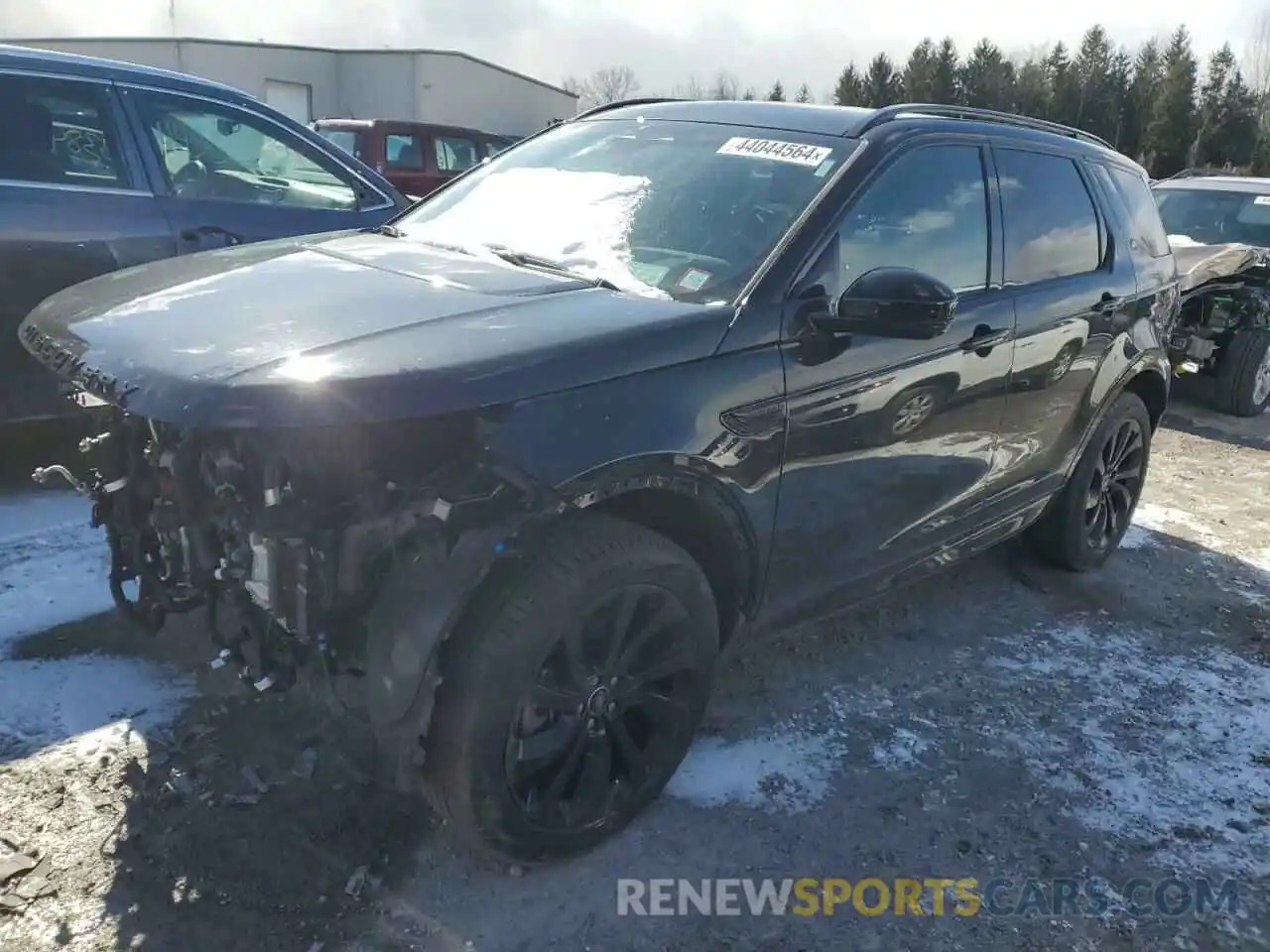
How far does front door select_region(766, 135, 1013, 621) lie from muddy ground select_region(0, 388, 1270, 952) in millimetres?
535

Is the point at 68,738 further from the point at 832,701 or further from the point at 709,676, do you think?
the point at 832,701

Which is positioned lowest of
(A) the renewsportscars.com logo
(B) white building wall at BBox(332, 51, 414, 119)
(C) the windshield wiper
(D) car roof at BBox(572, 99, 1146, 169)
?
(A) the renewsportscars.com logo

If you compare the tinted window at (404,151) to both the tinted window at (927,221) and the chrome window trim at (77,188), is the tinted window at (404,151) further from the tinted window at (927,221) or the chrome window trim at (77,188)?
the tinted window at (927,221)

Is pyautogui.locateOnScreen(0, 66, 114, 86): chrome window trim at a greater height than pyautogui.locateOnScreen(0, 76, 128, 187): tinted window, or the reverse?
pyautogui.locateOnScreen(0, 66, 114, 86): chrome window trim

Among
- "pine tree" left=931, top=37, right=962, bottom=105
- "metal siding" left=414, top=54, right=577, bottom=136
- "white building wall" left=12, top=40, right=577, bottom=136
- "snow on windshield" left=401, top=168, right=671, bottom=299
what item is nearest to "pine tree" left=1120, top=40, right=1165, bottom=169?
"pine tree" left=931, top=37, right=962, bottom=105

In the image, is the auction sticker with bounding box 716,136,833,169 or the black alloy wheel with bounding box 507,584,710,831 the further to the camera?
the auction sticker with bounding box 716,136,833,169

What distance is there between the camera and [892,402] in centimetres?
311

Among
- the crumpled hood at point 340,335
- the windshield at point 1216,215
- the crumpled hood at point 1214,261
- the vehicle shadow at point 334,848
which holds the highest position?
the crumpled hood at point 340,335

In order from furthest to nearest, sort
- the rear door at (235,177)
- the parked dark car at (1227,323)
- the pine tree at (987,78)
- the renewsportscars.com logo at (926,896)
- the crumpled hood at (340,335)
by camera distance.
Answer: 1. the pine tree at (987,78)
2. the parked dark car at (1227,323)
3. the rear door at (235,177)
4. the renewsportscars.com logo at (926,896)
5. the crumpled hood at (340,335)

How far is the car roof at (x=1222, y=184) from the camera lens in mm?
9570

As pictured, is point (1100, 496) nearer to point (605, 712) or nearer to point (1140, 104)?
Result: point (605, 712)

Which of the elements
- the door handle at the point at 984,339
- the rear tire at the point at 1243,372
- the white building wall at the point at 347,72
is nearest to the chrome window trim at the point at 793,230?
the door handle at the point at 984,339

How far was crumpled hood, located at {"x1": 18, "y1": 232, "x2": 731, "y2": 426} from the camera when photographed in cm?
206

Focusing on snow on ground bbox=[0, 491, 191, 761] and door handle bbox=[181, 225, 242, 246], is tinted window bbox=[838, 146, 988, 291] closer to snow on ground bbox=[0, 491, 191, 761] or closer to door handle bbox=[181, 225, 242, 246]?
snow on ground bbox=[0, 491, 191, 761]
